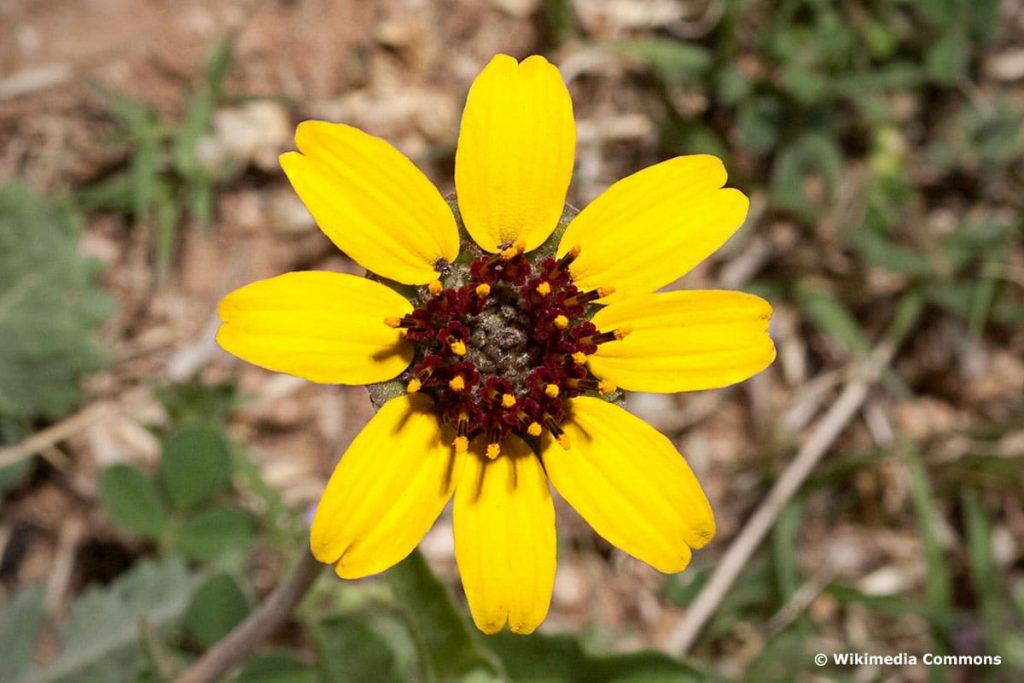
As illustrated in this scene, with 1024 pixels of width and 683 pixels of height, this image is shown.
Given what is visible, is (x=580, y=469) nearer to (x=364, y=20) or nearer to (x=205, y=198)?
(x=205, y=198)

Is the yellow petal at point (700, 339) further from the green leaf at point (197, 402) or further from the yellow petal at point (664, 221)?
the green leaf at point (197, 402)

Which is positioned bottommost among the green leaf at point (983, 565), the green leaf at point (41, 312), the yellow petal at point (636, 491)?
the green leaf at point (983, 565)

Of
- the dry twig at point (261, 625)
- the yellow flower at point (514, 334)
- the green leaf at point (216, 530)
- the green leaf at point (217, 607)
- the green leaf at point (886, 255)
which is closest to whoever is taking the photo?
the yellow flower at point (514, 334)

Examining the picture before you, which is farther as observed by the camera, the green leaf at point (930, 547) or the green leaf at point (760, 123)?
the green leaf at point (760, 123)

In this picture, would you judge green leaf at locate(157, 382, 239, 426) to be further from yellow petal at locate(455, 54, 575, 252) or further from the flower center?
yellow petal at locate(455, 54, 575, 252)

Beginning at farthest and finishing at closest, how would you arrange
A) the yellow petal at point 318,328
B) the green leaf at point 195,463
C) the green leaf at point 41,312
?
the green leaf at point 41,312, the green leaf at point 195,463, the yellow petal at point 318,328

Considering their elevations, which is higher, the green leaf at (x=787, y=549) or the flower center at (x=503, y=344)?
the flower center at (x=503, y=344)

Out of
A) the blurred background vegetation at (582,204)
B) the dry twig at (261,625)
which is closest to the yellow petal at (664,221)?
the dry twig at (261,625)
